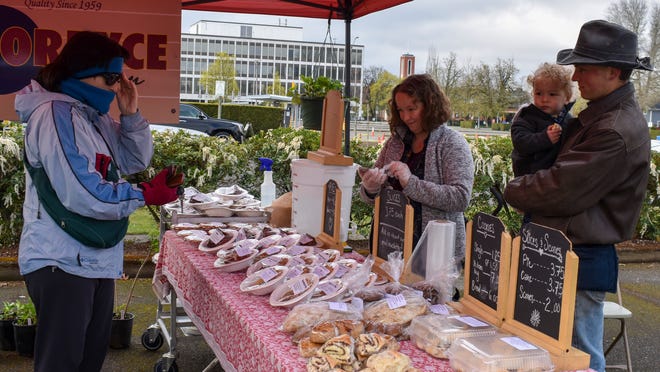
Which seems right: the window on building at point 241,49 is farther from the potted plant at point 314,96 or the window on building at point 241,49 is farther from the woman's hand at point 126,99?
the woman's hand at point 126,99

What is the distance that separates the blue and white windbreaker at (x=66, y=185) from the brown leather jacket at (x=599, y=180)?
54.6 inches

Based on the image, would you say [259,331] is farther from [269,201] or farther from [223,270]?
[269,201]

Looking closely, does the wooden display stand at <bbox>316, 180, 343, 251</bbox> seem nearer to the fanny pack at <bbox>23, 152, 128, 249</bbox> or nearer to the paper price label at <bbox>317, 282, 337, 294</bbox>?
the paper price label at <bbox>317, 282, 337, 294</bbox>

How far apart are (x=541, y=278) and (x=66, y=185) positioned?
4.97ft

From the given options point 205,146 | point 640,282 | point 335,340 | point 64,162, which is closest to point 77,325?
point 64,162

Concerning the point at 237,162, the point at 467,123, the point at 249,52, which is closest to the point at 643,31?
the point at 467,123

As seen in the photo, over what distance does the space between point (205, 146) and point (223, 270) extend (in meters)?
3.56

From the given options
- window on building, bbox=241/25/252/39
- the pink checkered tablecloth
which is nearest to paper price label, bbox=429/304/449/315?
the pink checkered tablecloth

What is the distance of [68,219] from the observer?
7.54 ft

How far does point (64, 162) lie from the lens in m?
2.25

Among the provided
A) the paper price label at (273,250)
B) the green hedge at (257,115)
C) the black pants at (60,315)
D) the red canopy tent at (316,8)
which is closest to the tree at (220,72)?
the green hedge at (257,115)

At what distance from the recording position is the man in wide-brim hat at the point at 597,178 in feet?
7.01

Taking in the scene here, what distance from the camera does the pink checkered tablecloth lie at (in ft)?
5.91

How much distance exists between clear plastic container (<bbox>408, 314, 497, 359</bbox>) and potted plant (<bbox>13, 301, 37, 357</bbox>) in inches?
108
